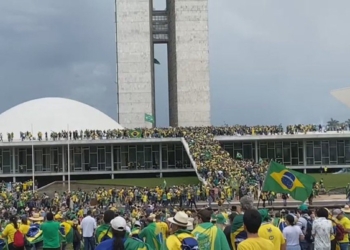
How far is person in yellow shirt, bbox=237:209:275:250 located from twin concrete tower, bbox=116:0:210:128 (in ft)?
204

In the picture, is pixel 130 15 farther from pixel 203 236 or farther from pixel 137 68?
→ pixel 203 236

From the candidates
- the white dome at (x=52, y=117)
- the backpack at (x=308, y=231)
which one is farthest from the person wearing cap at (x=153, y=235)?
the white dome at (x=52, y=117)

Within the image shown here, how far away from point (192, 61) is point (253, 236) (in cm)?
6386

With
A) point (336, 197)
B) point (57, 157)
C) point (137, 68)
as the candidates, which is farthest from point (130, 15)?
point (336, 197)

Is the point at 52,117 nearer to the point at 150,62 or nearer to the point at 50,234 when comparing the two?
the point at 150,62

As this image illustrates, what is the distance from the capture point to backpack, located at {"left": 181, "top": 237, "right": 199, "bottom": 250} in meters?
6.14

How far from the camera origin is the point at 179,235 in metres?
6.23

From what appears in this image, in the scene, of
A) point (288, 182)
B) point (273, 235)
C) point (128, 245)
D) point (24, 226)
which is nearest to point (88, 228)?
point (24, 226)

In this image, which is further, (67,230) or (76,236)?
(76,236)

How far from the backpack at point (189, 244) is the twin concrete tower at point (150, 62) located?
61565 millimetres

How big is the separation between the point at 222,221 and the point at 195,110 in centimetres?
5907

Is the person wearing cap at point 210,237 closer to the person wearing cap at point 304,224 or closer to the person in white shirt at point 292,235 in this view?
the person in white shirt at point 292,235

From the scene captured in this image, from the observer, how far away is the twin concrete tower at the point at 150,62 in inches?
2677

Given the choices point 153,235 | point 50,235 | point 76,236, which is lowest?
point 76,236
